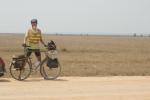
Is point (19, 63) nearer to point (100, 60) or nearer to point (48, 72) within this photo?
point (48, 72)

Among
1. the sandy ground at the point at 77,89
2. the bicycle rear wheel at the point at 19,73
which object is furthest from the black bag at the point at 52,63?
the bicycle rear wheel at the point at 19,73

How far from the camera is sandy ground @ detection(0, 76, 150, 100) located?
10766 millimetres

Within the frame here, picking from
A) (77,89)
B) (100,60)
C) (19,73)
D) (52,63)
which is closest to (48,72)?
(52,63)

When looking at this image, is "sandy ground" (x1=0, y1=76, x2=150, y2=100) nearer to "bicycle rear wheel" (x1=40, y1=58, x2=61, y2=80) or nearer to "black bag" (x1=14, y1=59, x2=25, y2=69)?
"bicycle rear wheel" (x1=40, y1=58, x2=61, y2=80)

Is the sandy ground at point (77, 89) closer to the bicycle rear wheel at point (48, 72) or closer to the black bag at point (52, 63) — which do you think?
the bicycle rear wheel at point (48, 72)

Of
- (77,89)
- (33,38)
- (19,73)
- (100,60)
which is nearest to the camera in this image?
(77,89)

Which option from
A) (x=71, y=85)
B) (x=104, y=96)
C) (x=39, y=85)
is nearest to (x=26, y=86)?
(x=39, y=85)

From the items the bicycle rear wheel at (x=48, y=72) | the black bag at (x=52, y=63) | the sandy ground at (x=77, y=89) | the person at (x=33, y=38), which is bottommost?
the sandy ground at (x=77, y=89)

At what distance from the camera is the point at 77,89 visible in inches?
469

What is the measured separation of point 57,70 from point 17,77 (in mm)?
1348

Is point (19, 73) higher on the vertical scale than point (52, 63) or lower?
lower

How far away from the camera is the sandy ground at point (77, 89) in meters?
10.8

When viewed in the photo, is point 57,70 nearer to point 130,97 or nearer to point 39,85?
point 39,85

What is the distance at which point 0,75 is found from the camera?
13938 mm
